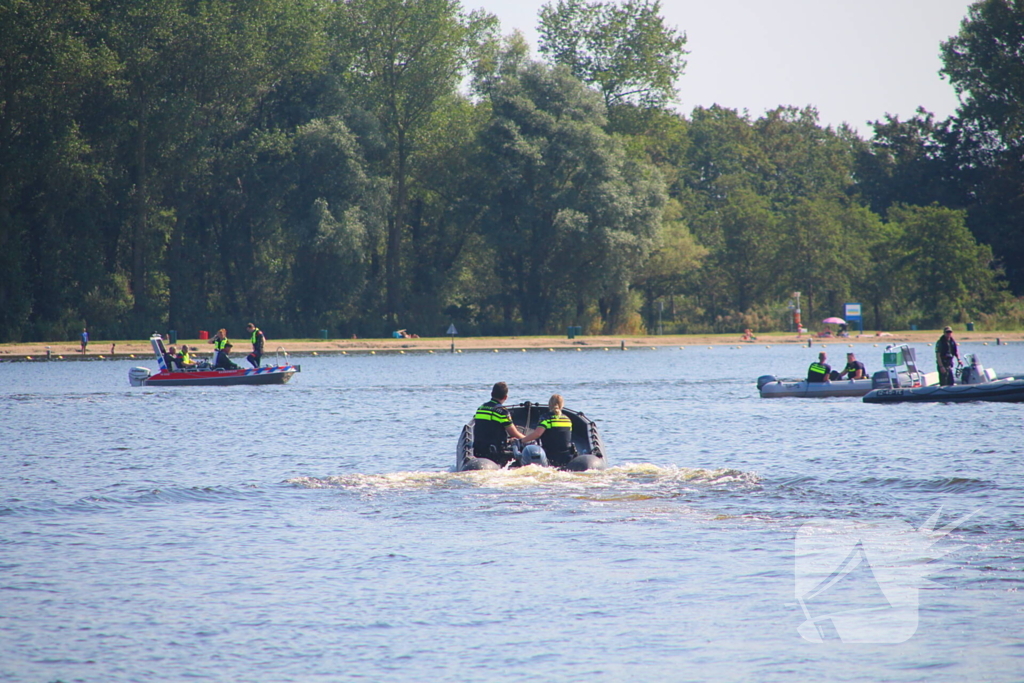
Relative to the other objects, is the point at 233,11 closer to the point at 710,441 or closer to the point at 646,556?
the point at 710,441

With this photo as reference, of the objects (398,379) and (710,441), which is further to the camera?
(398,379)

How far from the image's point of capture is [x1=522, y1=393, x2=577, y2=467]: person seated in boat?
1872 cm

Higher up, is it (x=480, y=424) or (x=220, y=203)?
(x=220, y=203)

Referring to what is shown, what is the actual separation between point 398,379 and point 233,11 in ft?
97.7

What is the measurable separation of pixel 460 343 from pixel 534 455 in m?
55.3

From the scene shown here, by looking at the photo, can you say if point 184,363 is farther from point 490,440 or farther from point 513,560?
point 513,560

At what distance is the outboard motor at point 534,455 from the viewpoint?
60.3 ft

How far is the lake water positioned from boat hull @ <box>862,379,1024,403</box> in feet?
12.2

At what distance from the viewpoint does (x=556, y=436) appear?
18.9 m

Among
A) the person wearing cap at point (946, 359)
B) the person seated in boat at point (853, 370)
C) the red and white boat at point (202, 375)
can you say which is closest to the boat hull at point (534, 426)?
the person wearing cap at point (946, 359)

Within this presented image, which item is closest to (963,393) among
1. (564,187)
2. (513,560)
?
(513,560)

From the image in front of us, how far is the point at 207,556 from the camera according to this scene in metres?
13.7

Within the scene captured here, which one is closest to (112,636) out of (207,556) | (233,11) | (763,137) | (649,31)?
(207,556)

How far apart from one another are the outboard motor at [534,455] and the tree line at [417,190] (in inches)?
1997
